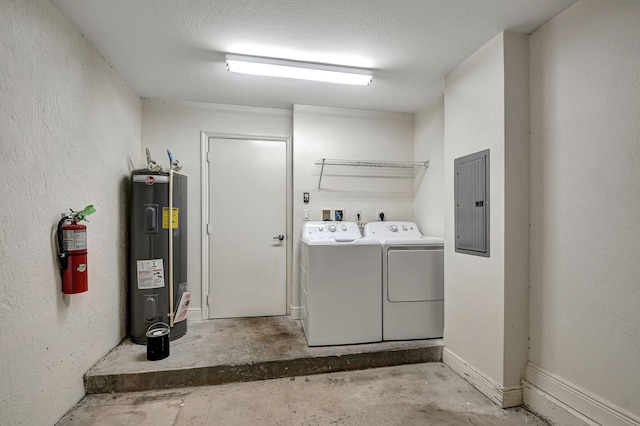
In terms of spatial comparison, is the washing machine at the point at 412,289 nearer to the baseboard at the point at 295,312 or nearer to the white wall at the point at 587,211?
the white wall at the point at 587,211

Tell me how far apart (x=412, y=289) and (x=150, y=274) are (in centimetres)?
231

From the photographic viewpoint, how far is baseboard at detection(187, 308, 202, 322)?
300 centimetres

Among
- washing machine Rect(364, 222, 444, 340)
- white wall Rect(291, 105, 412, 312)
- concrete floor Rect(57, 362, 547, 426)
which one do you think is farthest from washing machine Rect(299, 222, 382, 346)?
white wall Rect(291, 105, 412, 312)

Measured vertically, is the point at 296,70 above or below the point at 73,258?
above

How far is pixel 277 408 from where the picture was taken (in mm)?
1804

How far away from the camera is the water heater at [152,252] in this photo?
2402 mm

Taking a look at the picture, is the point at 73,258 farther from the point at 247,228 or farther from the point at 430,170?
the point at 430,170

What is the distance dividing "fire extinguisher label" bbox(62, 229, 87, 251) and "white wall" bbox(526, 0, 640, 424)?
2842 mm

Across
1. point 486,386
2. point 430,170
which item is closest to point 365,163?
point 430,170

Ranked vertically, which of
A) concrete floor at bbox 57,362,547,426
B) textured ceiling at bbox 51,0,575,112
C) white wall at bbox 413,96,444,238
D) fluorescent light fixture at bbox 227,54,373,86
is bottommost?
concrete floor at bbox 57,362,547,426

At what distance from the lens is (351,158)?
322 centimetres

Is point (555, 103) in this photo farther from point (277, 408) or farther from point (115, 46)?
point (115, 46)

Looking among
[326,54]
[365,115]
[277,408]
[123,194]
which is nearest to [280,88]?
[326,54]

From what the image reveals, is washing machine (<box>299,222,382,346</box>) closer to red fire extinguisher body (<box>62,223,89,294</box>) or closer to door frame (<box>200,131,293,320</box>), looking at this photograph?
door frame (<box>200,131,293,320</box>)
